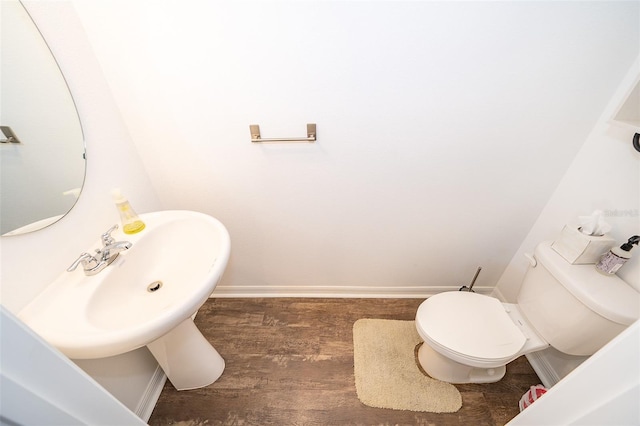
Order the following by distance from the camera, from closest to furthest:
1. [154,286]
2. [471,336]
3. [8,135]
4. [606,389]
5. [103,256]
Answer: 1. [606,389]
2. [8,135]
3. [103,256]
4. [154,286]
5. [471,336]

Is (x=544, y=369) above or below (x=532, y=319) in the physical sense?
below

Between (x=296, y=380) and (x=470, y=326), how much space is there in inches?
35.0

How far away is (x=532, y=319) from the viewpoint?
3.61 ft

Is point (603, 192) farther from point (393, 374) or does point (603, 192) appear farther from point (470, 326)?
point (393, 374)

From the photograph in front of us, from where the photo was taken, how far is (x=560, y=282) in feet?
3.17

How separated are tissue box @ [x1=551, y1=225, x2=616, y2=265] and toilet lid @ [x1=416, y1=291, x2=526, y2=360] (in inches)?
14.4

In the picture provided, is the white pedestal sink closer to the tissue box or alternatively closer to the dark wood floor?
the dark wood floor

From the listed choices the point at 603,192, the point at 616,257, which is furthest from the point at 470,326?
the point at 603,192

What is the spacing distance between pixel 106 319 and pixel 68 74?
2.80 feet

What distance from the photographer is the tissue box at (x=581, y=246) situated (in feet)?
3.03

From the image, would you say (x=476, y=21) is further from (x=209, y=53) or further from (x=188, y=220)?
(x=188, y=220)

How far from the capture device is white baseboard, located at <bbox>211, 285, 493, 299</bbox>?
165 cm

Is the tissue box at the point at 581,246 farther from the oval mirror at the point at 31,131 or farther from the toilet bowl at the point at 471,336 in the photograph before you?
the oval mirror at the point at 31,131

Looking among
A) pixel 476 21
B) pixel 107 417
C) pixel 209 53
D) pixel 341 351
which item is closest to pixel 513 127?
pixel 476 21
